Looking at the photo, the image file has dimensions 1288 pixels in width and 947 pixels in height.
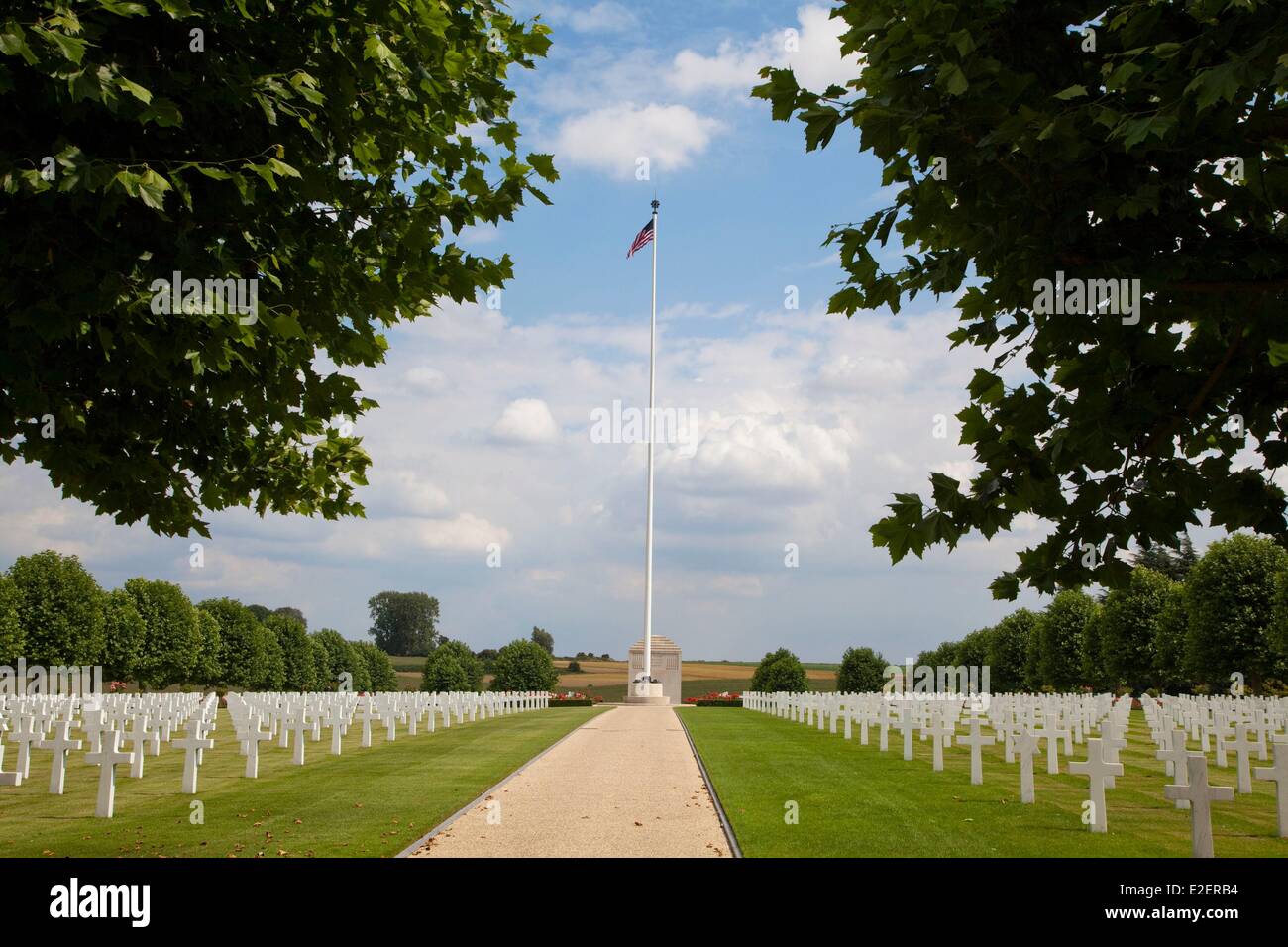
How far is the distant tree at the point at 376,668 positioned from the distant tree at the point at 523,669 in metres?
20.0

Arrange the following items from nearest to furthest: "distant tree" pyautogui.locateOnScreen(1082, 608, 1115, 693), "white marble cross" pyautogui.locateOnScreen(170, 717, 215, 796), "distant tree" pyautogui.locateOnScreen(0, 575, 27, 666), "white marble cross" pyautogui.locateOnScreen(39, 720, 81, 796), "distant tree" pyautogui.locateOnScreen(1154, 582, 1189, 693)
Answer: "white marble cross" pyautogui.locateOnScreen(39, 720, 81, 796), "white marble cross" pyautogui.locateOnScreen(170, 717, 215, 796), "distant tree" pyautogui.locateOnScreen(0, 575, 27, 666), "distant tree" pyautogui.locateOnScreen(1154, 582, 1189, 693), "distant tree" pyautogui.locateOnScreen(1082, 608, 1115, 693)

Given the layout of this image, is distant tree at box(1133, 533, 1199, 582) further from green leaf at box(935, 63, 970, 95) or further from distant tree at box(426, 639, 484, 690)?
green leaf at box(935, 63, 970, 95)

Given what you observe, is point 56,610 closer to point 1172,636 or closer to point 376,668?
point 376,668

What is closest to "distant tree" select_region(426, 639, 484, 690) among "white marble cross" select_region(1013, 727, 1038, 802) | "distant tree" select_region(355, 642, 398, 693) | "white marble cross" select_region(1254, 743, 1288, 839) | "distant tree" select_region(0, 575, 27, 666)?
"distant tree" select_region(355, 642, 398, 693)

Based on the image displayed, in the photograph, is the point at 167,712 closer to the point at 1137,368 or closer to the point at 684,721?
the point at 684,721

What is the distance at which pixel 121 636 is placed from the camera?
172 feet

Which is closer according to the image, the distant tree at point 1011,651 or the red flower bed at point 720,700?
the red flower bed at point 720,700

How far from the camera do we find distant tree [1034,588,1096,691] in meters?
57.1

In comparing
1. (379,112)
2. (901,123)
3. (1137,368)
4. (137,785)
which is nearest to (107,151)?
(379,112)

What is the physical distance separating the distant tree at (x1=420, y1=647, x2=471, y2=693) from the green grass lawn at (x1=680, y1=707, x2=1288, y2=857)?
4802cm

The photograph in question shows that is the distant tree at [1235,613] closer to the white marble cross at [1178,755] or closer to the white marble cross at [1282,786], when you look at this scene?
the white marble cross at [1178,755]

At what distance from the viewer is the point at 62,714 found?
2566cm

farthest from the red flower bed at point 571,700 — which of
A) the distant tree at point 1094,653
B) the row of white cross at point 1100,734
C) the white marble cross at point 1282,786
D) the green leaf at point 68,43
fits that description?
the green leaf at point 68,43

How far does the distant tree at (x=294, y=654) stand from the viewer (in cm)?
7062
